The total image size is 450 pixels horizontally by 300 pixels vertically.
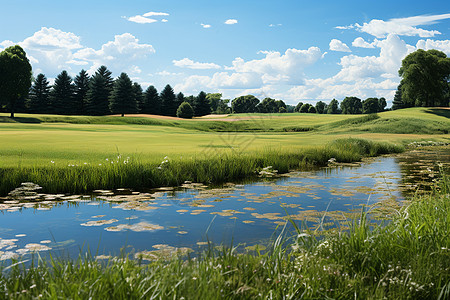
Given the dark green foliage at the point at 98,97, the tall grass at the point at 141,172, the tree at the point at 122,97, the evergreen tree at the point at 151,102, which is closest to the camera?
the tall grass at the point at 141,172

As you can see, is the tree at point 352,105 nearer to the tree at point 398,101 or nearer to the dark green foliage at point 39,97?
the tree at point 398,101

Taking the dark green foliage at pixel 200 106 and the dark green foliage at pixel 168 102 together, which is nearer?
the dark green foliage at pixel 168 102

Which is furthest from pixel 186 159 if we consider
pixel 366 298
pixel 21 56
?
pixel 21 56

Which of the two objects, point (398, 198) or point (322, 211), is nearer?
point (322, 211)

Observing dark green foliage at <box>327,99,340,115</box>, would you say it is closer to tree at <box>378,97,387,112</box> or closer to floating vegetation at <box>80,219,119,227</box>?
tree at <box>378,97,387,112</box>

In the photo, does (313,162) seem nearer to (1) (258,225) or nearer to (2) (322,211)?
(2) (322,211)

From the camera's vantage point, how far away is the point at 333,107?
366 feet

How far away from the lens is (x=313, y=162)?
13.9 metres

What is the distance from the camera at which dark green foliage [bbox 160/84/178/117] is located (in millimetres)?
63156

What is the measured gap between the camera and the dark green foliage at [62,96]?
191ft

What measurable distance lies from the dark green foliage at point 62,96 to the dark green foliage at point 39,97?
1.42 m

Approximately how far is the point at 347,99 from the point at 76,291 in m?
103

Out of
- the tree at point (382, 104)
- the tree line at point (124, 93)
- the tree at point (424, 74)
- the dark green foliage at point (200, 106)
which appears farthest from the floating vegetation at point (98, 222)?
the tree at point (382, 104)

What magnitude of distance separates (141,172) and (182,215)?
3.03 m
